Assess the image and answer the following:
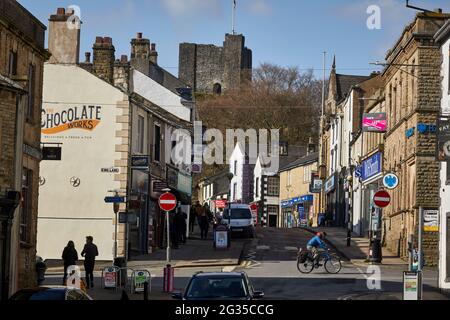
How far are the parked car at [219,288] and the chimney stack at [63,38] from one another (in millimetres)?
25288

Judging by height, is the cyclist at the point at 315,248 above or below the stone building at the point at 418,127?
below

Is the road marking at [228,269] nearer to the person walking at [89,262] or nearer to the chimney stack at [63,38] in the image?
the person walking at [89,262]

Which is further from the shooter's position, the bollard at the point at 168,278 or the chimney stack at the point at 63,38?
the chimney stack at the point at 63,38

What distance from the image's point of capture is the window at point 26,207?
32.0 metres

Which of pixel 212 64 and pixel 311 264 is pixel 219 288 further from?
pixel 212 64

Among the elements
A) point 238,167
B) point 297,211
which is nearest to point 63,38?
point 297,211

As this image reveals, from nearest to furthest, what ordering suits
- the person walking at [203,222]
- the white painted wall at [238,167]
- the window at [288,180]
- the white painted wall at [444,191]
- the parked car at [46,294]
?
the parked car at [46,294], the white painted wall at [444,191], the person walking at [203,222], the window at [288,180], the white painted wall at [238,167]

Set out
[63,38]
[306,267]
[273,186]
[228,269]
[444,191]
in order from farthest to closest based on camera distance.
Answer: [273,186] < [63,38] < [228,269] < [306,267] < [444,191]

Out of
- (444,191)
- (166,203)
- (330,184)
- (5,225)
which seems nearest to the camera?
(5,225)

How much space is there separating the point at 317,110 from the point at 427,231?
59157mm

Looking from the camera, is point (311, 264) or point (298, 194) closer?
point (311, 264)

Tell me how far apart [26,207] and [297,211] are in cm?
6620

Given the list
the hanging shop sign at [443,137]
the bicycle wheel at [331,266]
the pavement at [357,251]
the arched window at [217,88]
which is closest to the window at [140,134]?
the pavement at [357,251]

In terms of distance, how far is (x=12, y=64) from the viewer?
3066 cm
